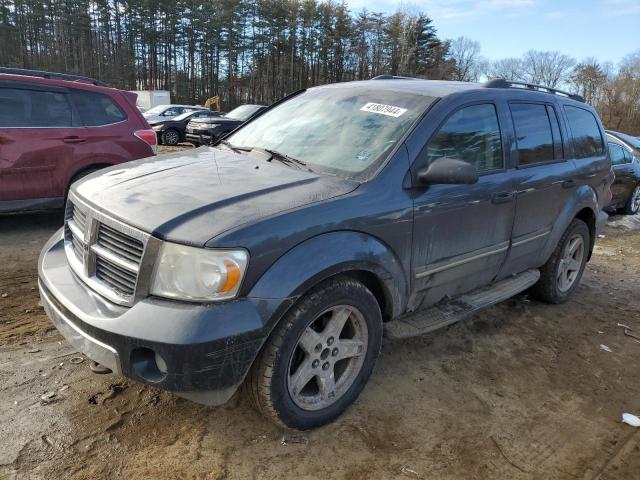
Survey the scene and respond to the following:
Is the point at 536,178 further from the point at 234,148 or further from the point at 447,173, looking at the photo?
the point at 234,148

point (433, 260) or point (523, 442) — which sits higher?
point (433, 260)

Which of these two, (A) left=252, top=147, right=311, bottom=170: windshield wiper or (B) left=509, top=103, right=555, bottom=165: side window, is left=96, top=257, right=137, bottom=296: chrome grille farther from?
(B) left=509, top=103, right=555, bottom=165: side window

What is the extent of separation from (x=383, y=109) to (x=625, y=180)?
8.71 meters

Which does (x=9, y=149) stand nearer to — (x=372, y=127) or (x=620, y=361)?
(x=372, y=127)

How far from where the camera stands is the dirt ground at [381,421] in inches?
96.0

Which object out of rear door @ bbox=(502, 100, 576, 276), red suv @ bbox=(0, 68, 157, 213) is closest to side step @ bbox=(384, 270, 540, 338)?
rear door @ bbox=(502, 100, 576, 276)

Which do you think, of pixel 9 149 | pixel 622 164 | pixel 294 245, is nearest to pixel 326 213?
pixel 294 245

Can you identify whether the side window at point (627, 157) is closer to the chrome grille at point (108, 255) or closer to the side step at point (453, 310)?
the side step at point (453, 310)

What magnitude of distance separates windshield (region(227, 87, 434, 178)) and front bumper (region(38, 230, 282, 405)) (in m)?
1.14

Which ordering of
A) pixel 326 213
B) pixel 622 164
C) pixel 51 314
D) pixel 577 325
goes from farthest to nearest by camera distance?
pixel 622 164 → pixel 577 325 → pixel 51 314 → pixel 326 213

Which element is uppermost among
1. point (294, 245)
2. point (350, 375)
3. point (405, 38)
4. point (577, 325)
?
point (405, 38)

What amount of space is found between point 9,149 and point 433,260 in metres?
5.04

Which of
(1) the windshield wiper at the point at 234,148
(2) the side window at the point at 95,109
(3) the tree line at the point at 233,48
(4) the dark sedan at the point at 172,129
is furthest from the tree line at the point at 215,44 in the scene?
(1) the windshield wiper at the point at 234,148

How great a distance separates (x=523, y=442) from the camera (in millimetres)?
2766
